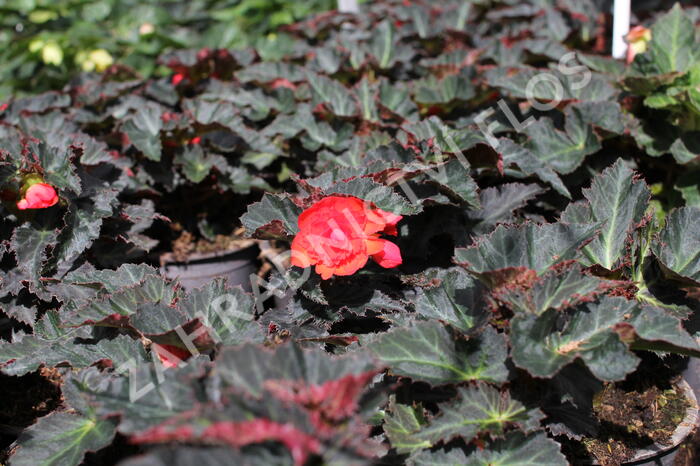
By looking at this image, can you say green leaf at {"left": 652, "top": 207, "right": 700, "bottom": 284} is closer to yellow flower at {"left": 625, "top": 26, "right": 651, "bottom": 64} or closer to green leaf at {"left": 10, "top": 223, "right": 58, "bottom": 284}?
yellow flower at {"left": 625, "top": 26, "right": 651, "bottom": 64}

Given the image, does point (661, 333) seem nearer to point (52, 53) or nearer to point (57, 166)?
point (57, 166)

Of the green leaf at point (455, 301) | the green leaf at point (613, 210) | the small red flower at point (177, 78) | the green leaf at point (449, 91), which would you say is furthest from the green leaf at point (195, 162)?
the green leaf at point (613, 210)

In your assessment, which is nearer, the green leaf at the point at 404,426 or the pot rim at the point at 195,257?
the green leaf at the point at 404,426

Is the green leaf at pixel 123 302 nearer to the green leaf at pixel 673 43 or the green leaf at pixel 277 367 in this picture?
the green leaf at pixel 277 367

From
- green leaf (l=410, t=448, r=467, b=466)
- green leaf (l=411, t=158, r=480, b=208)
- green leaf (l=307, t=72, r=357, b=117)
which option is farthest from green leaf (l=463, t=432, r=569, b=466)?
green leaf (l=307, t=72, r=357, b=117)

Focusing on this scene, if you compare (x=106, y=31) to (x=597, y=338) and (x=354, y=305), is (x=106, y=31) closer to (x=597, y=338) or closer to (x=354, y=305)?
(x=354, y=305)
